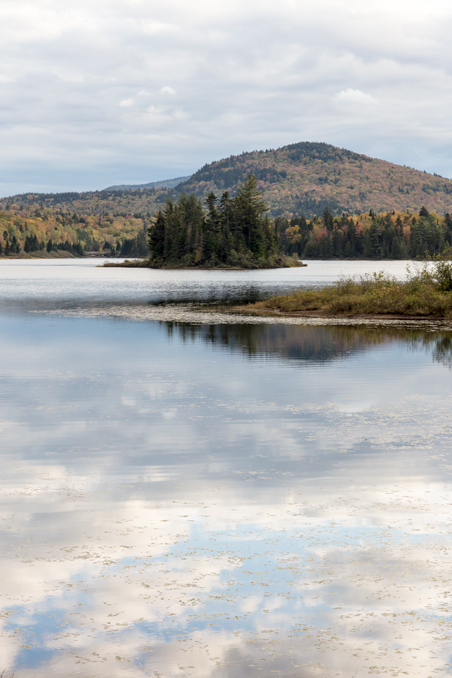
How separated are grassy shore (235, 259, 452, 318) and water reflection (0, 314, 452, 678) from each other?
949 inches

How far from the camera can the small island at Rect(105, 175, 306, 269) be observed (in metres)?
156

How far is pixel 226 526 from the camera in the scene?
8828 millimetres

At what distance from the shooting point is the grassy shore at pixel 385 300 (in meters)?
42.8

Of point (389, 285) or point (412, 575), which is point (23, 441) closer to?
point (412, 575)

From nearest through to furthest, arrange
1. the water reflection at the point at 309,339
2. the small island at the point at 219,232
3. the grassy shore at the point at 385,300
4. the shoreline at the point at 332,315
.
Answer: the water reflection at the point at 309,339 → the shoreline at the point at 332,315 → the grassy shore at the point at 385,300 → the small island at the point at 219,232

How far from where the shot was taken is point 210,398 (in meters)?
17.8

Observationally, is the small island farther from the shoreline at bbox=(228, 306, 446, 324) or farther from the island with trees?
the shoreline at bbox=(228, 306, 446, 324)

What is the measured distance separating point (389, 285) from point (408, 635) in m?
43.9

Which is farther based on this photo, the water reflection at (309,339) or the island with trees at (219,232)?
the island with trees at (219,232)

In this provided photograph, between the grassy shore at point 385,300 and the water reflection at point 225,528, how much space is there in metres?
24.1

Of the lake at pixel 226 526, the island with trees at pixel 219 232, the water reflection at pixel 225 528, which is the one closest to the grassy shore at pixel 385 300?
the lake at pixel 226 526

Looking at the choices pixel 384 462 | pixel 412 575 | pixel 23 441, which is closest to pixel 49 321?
pixel 23 441

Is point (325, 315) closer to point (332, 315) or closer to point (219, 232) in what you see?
point (332, 315)

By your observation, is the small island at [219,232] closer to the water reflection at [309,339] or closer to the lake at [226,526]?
the water reflection at [309,339]
